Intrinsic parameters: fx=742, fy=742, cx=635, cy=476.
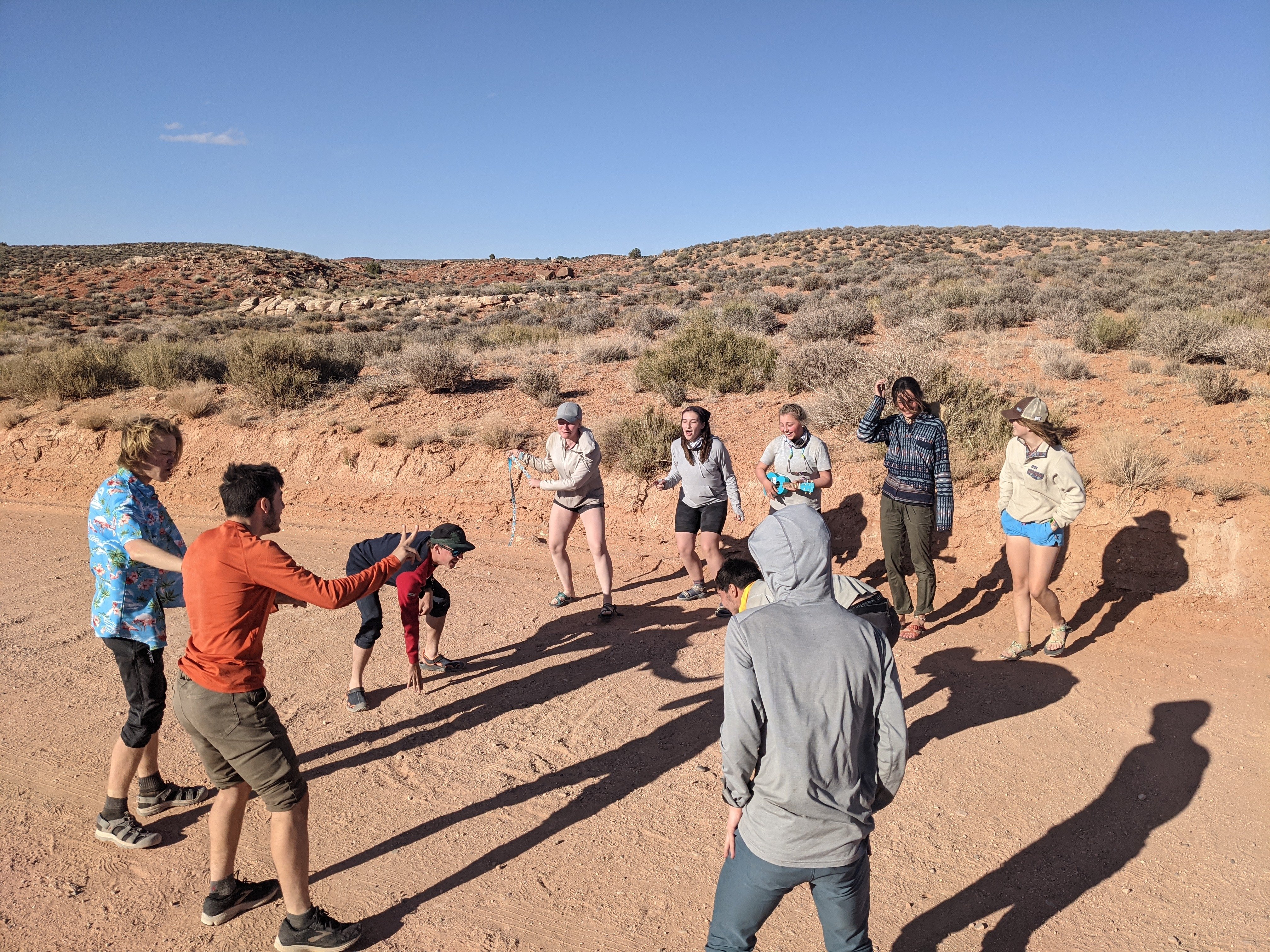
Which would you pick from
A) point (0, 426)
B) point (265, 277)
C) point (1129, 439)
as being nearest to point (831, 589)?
point (1129, 439)

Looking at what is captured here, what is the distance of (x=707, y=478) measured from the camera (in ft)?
21.5

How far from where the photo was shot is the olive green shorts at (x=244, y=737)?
9.50 ft

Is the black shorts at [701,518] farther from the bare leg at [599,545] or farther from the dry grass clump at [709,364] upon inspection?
the dry grass clump at [709,364]

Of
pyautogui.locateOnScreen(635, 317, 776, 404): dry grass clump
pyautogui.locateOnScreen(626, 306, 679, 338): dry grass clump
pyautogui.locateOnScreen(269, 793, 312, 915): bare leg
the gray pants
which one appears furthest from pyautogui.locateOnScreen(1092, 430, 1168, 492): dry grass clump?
pyautogui.locateOnScreen(626, 306, 679, 338): dry grass clump

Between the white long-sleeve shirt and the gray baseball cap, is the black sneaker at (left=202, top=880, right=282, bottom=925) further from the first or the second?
the white long-sleeve shirt

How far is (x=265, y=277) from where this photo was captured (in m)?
46.6

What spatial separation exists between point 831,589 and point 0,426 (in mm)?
15904

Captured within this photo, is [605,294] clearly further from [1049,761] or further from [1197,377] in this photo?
[1049,761]

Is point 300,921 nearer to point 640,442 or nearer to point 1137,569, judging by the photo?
point 1137,569

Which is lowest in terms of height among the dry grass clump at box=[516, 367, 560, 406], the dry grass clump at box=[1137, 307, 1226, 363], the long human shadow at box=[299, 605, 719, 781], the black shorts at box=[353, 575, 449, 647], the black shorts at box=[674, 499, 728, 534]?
the long human shadow at box=[299, 605, 719, 781]

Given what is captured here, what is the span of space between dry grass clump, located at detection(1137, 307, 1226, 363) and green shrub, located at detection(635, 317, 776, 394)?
5793 mm

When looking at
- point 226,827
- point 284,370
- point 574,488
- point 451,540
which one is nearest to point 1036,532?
point 574,488

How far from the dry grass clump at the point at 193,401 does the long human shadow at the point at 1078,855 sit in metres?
13.3

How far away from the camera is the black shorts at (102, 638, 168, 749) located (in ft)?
12.1
